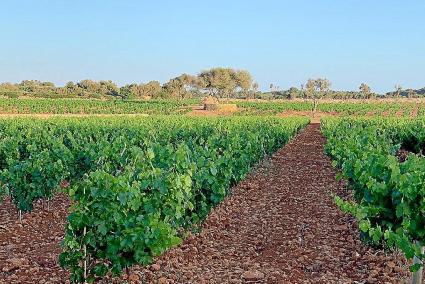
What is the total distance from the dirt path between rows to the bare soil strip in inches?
0.5

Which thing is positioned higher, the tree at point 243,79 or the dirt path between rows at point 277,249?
the tree at point 243,79

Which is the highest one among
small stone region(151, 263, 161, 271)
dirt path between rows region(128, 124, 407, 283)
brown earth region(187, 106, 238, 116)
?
small stone region(151, 263, 161, 271)

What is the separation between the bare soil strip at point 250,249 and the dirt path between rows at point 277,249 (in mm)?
13

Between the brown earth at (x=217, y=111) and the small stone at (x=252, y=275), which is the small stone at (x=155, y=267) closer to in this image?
the small stone at (x=252, y=275)

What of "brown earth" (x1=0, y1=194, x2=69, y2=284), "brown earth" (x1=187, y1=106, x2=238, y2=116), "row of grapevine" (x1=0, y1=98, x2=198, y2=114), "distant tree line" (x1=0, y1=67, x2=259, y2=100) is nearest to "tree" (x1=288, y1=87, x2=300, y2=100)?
"distant tree line" (x1=0, y1=67, x2=259, y2=100)

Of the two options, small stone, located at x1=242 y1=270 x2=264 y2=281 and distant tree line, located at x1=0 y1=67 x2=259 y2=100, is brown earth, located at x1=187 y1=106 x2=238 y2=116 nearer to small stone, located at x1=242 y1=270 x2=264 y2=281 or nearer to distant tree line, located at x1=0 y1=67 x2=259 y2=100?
distant tree line, located at x1=0 y1=67 x2=259 y2=100

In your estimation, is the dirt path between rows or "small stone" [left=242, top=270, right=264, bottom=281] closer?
"small stone" [left=242, top=270, right=264, bottom=281]

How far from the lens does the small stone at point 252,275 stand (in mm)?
6803

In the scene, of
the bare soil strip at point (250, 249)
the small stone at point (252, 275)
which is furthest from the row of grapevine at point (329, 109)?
the small stone at point (252, 275)

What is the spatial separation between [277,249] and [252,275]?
1516 mm

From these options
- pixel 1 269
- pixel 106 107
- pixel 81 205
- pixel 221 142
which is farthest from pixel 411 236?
pixel 106 107

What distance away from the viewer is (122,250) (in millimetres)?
5676

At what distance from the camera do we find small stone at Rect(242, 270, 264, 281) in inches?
268

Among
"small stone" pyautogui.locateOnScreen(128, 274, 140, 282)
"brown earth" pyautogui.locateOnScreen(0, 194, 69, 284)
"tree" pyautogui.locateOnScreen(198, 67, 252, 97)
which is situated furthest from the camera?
"tree" pyautogui.locateOnScreen(198, 67, 252, 97)
